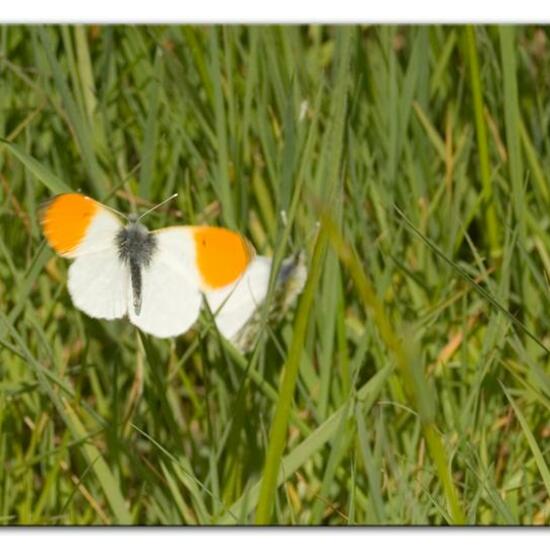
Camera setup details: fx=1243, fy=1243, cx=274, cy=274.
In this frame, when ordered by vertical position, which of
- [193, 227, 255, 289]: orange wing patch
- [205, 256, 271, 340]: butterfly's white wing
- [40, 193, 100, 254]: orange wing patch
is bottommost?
[205, 256, 271, 340]: butterfly's white wing

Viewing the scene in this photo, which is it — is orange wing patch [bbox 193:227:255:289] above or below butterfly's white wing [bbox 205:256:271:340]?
above

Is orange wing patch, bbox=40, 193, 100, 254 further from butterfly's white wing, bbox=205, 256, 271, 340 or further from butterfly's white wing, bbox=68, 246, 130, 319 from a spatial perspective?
butterfly's white wing, bbox=205, 256, 271, 340

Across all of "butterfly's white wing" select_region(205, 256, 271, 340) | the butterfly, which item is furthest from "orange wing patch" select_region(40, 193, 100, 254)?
"butterfly's white wing" select_region(205, 256, 271, 340)

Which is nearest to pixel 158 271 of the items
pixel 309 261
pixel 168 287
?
pixel 168 287

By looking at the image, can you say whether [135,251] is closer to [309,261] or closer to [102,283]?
[102,283]

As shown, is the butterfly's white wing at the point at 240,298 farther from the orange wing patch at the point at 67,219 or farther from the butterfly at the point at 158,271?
the orange wing patch at the point at 67,219

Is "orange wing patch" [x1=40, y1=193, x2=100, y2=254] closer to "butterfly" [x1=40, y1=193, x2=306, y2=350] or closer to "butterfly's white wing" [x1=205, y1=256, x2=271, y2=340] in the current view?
"butterfly" [x1=40, y1=193, x2=306, y2=350]

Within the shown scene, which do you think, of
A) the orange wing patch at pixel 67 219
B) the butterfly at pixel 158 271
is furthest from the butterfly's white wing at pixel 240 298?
the orange wing patch at pixel 67 219
